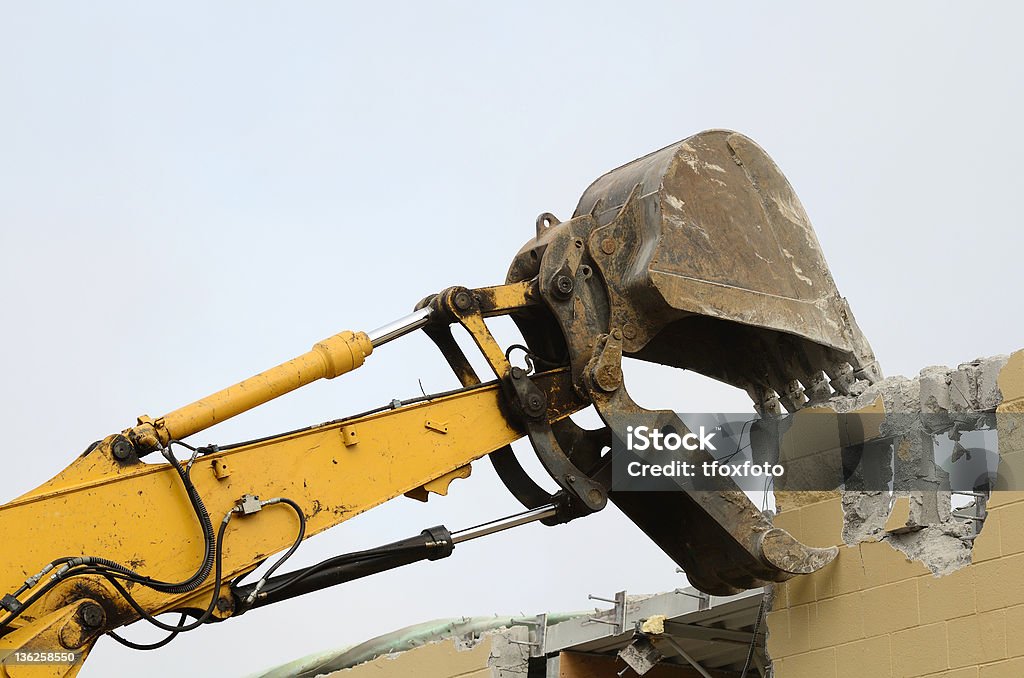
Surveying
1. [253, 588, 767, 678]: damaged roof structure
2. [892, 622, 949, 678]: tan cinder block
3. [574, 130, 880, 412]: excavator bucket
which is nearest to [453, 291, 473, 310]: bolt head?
[574, 130, 880, 412]: excavator bucket

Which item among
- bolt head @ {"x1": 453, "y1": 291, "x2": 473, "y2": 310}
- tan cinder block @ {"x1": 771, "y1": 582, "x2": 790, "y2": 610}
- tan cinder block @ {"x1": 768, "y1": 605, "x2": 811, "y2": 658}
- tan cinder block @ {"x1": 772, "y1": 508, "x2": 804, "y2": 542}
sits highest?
bolt head @ {"x1": 453, "y1": 291, "x2": 473, "y2": 310}

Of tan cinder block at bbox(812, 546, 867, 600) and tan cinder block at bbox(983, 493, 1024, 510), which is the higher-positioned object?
tan cinder block at bbox(983, 493, 1024, 510)

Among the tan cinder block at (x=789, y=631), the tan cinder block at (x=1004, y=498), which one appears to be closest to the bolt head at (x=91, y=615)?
the tan cinder block at (x=789, y=631)

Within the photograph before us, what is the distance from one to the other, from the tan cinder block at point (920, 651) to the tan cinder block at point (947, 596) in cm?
6

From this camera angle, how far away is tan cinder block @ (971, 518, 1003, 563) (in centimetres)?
650

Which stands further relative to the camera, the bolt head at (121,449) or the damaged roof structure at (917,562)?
the damaged roof structure at (917,562)

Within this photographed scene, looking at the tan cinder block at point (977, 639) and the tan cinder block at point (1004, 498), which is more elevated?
the tan cinder block at point (1004, 498)

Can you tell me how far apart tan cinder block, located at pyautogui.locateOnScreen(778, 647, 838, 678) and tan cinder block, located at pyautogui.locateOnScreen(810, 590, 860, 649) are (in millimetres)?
42

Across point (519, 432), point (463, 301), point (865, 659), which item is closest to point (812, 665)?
point (865, 659)

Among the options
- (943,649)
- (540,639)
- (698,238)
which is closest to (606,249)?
(698,238)

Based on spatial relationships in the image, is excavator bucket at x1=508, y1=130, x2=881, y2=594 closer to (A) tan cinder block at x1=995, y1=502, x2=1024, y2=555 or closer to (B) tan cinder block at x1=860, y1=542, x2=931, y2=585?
(B) tan cinder block at x1=860, y1=542, x2=931, y2=585

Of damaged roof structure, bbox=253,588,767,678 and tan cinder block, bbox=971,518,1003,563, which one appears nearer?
tan cinder block, bbox=971,518,1003,563

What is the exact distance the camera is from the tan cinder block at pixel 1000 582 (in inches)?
250

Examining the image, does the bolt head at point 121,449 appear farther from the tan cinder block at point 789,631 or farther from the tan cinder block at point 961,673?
the tan cinder block at point 961,673
